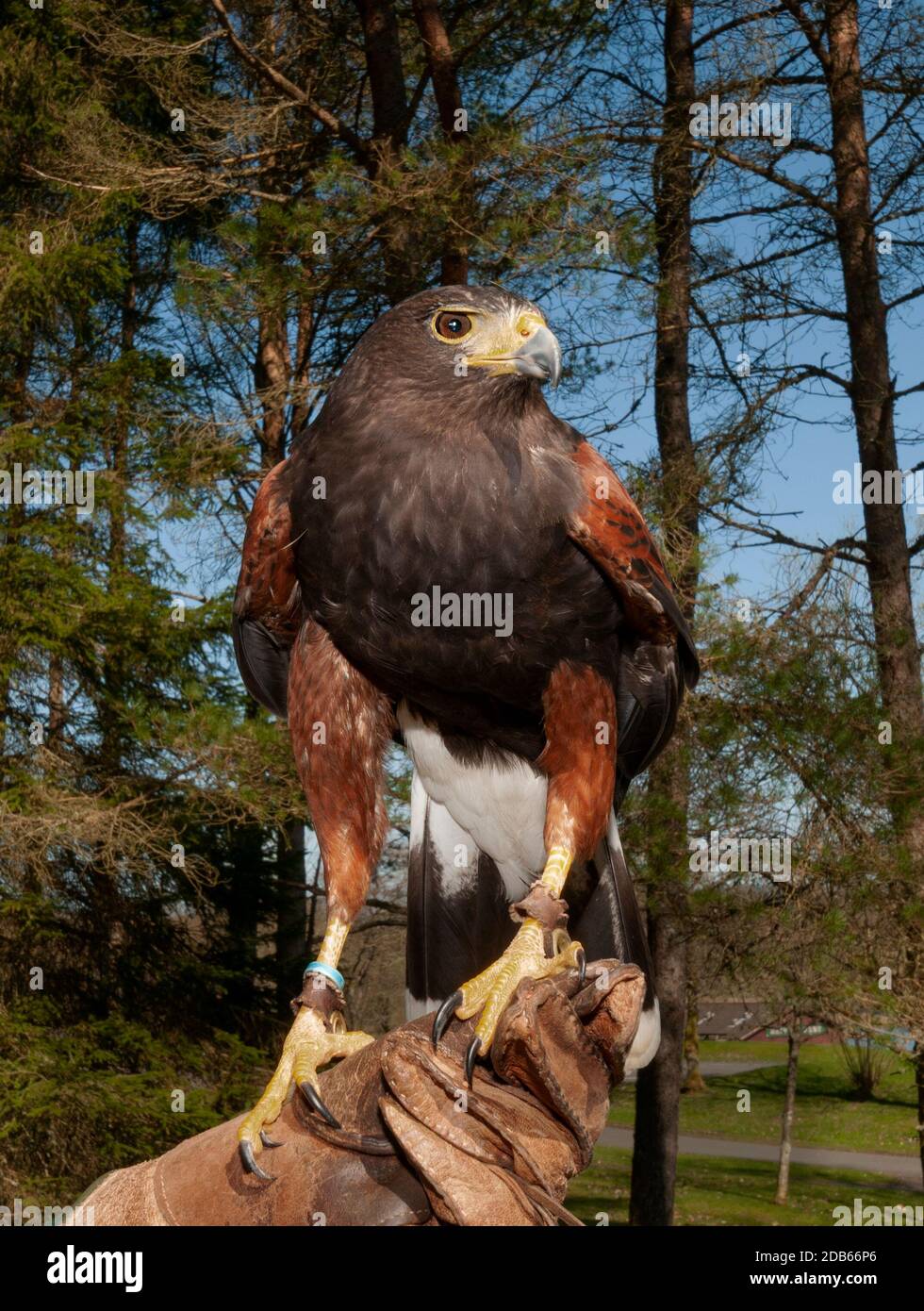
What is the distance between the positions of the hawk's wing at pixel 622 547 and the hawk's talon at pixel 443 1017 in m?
1.07

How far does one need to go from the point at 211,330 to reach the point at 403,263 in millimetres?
3313

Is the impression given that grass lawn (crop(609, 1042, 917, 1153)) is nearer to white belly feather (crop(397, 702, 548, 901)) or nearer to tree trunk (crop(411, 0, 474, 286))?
tree trunk (crop(411, 0, 474, 286))

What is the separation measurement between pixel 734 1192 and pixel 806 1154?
9.08 ft

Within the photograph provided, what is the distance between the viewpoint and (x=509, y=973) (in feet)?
8.17

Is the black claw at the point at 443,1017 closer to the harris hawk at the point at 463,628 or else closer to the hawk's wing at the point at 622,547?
the harris hawk at the point at 463,628

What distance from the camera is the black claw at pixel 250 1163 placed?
226 cm

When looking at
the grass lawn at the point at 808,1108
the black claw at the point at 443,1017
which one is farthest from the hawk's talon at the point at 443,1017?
the grass lawn at the point at 808,1108

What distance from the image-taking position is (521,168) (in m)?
7.50

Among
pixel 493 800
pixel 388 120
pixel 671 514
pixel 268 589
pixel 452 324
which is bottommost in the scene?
pixel 493 800

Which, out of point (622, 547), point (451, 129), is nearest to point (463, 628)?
point (622, 547)

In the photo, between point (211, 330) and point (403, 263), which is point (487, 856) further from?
point (211, 330)

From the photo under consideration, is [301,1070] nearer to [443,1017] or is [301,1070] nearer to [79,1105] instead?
[443,1017]

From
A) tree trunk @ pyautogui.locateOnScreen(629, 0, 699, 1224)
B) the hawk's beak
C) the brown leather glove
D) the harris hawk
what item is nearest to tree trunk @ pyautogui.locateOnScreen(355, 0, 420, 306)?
tree trunk @ pyautogui.locateOnScreen(629, 0, 699, 1224)

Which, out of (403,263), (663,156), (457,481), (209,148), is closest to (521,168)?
(403,263)
